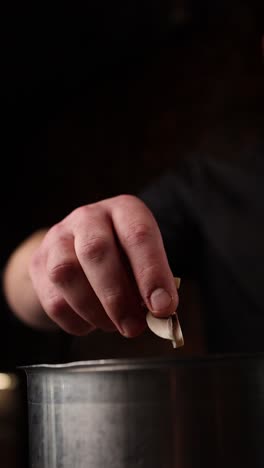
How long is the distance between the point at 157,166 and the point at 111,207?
929 millimetres

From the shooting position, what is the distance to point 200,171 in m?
0.81

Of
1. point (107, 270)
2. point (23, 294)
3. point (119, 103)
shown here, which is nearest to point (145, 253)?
point (107, 270)

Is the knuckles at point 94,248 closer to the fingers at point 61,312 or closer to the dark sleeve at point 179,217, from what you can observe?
the fingers at point 61,312

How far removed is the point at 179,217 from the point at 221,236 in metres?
0.07

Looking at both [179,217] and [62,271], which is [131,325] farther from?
[179,217]

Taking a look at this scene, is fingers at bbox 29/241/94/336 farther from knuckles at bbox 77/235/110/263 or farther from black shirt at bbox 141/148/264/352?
black shirt at bbox 141/148/264/352

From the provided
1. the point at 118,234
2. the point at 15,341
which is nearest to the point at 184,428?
the point at 118,234

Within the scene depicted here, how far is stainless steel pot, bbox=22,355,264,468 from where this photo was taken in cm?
22

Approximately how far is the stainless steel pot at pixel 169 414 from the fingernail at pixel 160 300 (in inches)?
2.2

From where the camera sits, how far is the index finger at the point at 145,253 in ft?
0.93

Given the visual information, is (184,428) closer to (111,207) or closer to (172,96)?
(111,207)

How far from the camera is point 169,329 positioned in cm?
27

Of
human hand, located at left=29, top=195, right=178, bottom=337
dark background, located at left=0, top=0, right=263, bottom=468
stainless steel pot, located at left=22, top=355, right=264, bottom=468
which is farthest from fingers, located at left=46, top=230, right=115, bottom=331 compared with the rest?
dark background, located at left=0, top=0, right=263, bottom=468

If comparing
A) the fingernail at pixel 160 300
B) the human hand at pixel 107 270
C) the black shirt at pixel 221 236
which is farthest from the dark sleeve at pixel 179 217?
the fingernail at pixel 160 300
